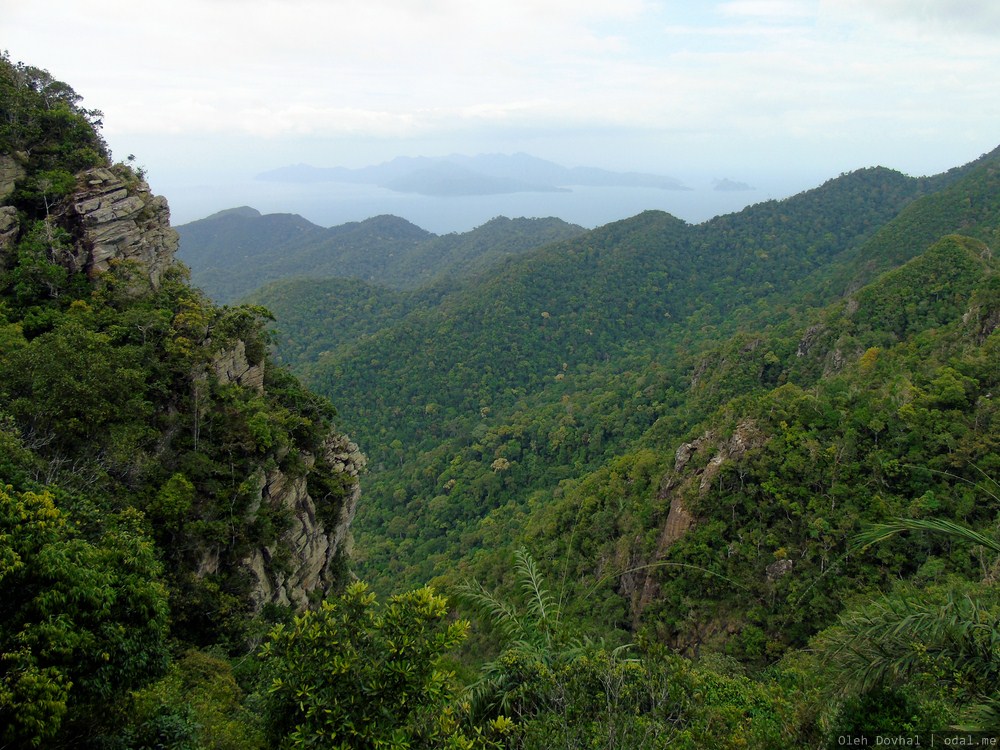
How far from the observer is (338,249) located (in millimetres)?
132750

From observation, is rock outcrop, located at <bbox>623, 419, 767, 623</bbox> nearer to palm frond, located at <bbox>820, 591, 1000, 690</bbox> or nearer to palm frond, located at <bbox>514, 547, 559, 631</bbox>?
palm frond, located at <bbox>514, 547, 559, 631</bbox>

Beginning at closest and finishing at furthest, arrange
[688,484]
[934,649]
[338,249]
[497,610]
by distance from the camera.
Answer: [934,649], [497,610], [688,484], [338,249]

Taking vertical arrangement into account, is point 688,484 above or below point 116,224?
below

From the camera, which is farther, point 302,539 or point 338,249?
point 338,249

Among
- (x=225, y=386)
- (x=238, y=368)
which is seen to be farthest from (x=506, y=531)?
(x=225, y=386)

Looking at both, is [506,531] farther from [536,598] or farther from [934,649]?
[934,649]

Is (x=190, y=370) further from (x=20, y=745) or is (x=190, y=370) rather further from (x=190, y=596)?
(x=20, y=745)

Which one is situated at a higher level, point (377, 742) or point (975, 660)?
point (975, 660)

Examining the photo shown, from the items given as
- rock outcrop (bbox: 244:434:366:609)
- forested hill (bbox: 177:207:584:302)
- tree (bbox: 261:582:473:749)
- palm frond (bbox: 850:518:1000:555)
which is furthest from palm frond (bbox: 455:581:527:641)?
forested hill (bbox: 177:207:584:302)

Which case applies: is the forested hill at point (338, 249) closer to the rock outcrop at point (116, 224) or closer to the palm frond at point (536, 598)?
the rock outcrop at point (116, 224)

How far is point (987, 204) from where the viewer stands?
40.6m

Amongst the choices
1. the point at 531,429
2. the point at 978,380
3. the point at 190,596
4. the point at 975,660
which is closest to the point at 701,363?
the point at 531,429

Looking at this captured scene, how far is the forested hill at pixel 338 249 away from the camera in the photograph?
378 ft

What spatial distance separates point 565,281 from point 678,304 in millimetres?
12822
